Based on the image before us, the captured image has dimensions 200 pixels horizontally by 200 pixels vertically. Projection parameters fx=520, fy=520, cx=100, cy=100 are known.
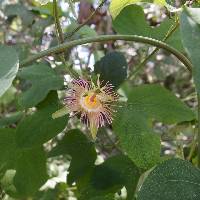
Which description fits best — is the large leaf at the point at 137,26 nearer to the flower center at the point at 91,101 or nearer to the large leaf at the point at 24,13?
the flower center at the point at 91,101

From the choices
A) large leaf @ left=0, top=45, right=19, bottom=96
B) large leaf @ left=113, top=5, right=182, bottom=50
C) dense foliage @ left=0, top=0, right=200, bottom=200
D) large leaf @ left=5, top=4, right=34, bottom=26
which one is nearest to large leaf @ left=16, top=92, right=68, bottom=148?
dense foliage @ left=0, top=0, right=200, bottom=200

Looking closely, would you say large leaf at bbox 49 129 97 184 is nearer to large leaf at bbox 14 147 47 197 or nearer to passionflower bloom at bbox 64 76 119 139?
large leaf at bbox 14 147 47 197

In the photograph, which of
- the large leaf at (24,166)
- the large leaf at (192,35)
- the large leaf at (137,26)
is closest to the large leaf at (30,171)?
the large leaf at (24,166)

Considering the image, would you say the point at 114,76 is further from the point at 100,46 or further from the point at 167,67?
the point at 167,67

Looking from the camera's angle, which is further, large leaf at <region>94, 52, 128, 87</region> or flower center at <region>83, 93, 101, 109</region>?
large leaf at <region>94, 52, 128, 87</region>

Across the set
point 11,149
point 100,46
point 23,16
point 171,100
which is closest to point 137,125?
point 171,100

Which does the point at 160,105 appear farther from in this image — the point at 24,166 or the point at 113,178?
the point at 24,166
